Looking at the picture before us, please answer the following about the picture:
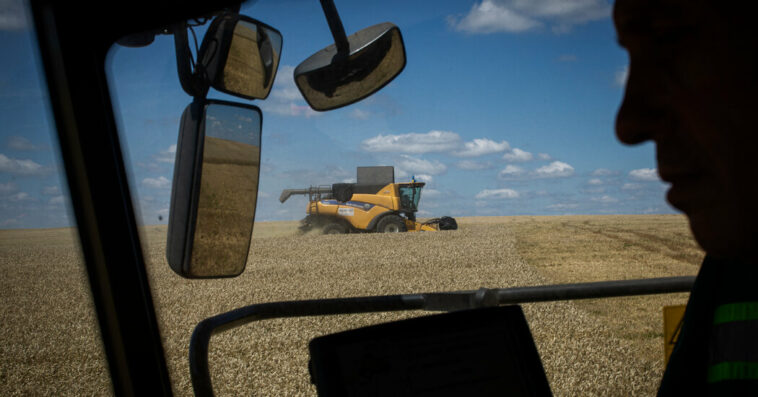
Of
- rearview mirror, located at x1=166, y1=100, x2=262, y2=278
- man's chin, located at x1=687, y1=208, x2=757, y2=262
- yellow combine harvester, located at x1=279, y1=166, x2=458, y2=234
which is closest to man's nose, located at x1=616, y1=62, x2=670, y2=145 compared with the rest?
man's chin, located at x1=687, y1=208, x2=757, y2=262

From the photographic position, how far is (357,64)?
1292 mm

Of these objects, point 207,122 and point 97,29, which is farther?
point 97,29

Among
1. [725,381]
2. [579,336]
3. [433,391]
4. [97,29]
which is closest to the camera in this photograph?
[725,381]

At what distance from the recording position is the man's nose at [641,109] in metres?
0.50

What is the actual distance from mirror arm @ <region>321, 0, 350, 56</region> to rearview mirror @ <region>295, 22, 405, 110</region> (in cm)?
2

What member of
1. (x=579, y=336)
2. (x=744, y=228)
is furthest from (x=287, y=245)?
(x=744, y=228)

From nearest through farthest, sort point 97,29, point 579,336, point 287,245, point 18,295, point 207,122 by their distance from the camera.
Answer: point 207,122
point 97,29
point 579,336
point 18,295
point 287,245

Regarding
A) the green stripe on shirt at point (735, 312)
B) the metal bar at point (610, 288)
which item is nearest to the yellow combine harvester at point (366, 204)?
the metal bar at point (610, 288)

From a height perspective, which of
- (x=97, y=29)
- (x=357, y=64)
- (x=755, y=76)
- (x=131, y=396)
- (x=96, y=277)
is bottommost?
(x=131, y=396)

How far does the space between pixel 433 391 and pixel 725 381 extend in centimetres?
60

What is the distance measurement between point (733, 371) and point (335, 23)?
121 cm

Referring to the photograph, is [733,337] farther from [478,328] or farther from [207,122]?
[207,122]

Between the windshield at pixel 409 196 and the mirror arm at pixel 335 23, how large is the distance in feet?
64.5

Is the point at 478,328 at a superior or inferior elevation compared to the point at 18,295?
superior
